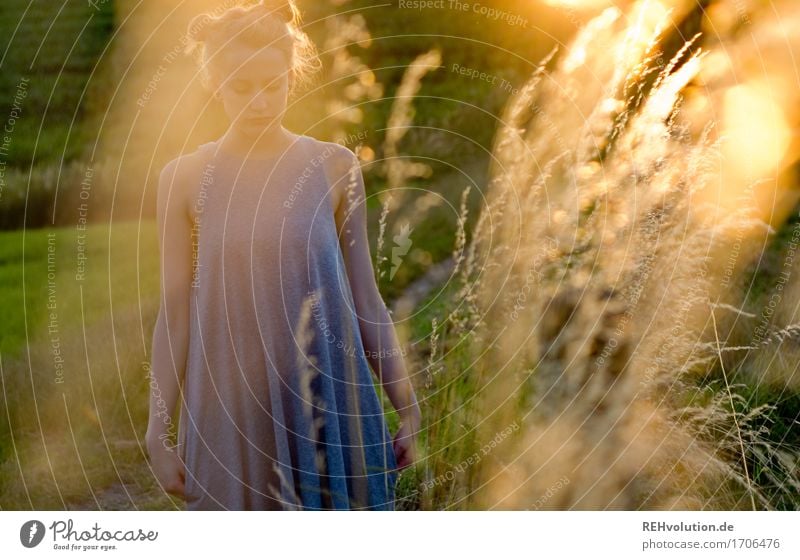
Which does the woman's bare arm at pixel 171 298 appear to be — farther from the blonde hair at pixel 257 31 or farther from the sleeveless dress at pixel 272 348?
the blonde hair at pixel 257 31

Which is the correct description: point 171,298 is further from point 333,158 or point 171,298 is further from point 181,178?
point 333,158

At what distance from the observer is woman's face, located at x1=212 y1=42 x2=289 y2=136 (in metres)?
2.30

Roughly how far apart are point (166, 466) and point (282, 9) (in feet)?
4.50

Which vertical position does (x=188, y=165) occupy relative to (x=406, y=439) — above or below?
above

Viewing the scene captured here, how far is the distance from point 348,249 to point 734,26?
8.11ft

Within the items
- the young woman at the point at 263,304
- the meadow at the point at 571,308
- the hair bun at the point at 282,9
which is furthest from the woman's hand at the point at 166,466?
the hair bun at the point at 282,9

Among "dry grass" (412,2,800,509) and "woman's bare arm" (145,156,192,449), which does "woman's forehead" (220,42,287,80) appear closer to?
"woman's bare arm" (145,156,192,449)

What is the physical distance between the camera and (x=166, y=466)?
7.91ft

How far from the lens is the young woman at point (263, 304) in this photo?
2.30 m

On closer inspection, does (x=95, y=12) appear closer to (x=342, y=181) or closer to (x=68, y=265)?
(x=68, y=265)

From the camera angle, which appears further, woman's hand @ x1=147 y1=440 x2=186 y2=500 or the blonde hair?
woman's hand @ x1=147 y1=440 x2=186 y2=500

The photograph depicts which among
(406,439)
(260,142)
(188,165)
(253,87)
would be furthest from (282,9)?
(406,439)
